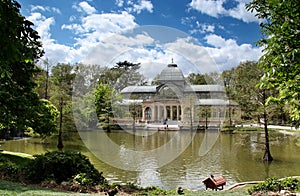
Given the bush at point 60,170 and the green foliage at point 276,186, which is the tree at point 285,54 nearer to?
the green foliage at point 276,186

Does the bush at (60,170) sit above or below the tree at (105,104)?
below

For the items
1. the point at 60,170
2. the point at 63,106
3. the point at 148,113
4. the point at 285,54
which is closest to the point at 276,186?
the point at 285,54

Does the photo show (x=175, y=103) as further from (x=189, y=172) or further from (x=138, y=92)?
(x=189, y=172)

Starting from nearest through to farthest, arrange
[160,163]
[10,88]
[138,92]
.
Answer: [10,88], [160,163], [138,92]

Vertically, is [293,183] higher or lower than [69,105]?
lower

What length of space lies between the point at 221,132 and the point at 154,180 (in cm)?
1878

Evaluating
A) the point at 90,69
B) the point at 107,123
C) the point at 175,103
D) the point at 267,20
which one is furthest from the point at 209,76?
the point at 267,20

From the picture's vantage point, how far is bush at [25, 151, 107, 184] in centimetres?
665

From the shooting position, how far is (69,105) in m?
17.8

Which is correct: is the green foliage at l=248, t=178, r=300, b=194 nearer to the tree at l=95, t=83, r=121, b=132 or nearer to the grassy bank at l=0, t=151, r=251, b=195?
the grassy bank at l=0, t=151, r=251, b=195

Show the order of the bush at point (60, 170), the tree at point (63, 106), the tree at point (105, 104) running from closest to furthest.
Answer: the bush at point (60, 170)
the tree at point (63, 106)
the tree at point (105, 104)

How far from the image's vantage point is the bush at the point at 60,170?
6.65 meters

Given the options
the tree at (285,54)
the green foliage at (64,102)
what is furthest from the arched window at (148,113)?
the tree at (285,54)

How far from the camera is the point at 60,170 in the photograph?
22.7ft
